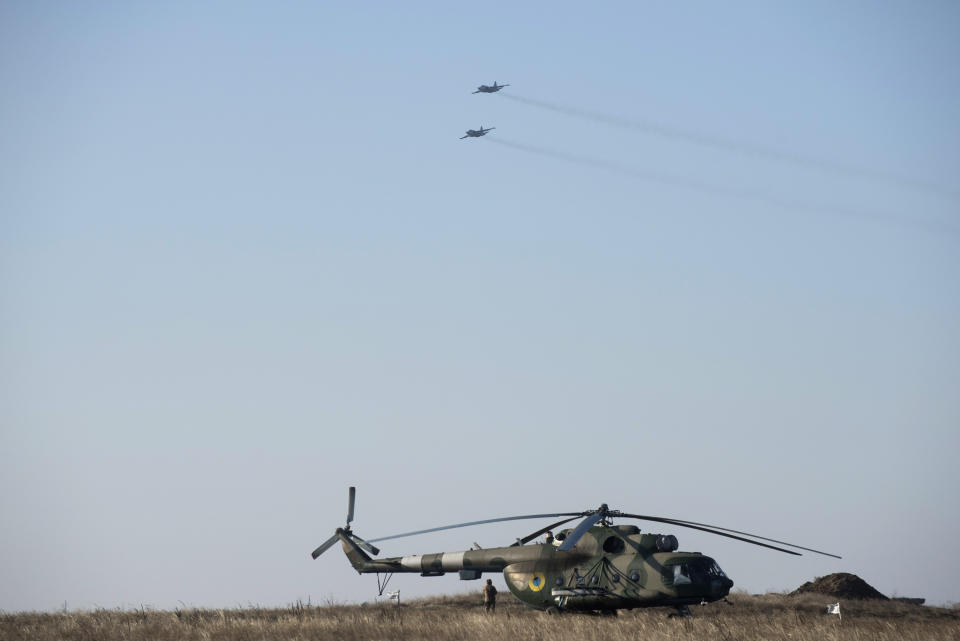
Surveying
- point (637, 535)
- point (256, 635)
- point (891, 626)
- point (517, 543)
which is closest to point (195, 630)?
point (256, 635)

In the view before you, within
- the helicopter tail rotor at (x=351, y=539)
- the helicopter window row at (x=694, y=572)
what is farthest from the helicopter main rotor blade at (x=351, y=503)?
the helicopter window row at (x=694, y=572)

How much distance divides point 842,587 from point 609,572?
15787mm

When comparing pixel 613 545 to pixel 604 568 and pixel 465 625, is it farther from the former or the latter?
pixel 465 625

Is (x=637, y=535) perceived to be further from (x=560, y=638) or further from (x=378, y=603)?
(x=378, y=603)

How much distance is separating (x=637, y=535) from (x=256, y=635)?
441 inches

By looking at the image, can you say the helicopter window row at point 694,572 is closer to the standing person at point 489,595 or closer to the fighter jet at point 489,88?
the standing person at point 489,595

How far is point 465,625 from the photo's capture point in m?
29.5

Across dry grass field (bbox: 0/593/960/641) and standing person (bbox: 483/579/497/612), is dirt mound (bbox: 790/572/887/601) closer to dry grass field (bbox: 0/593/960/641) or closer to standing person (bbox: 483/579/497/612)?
dry grass field (bbox: 0/593/960/641)

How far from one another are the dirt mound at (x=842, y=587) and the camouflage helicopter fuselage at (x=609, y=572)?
1335 centimetres

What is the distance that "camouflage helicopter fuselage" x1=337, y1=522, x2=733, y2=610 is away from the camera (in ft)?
99.8

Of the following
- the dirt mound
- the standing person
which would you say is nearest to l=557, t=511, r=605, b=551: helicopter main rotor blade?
the standing person

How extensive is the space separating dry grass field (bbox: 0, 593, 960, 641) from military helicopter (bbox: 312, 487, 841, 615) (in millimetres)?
605

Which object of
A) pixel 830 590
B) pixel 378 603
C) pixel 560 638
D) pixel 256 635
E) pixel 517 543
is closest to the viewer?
pixel 560 638

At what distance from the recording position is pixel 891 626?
27562 millimetres
